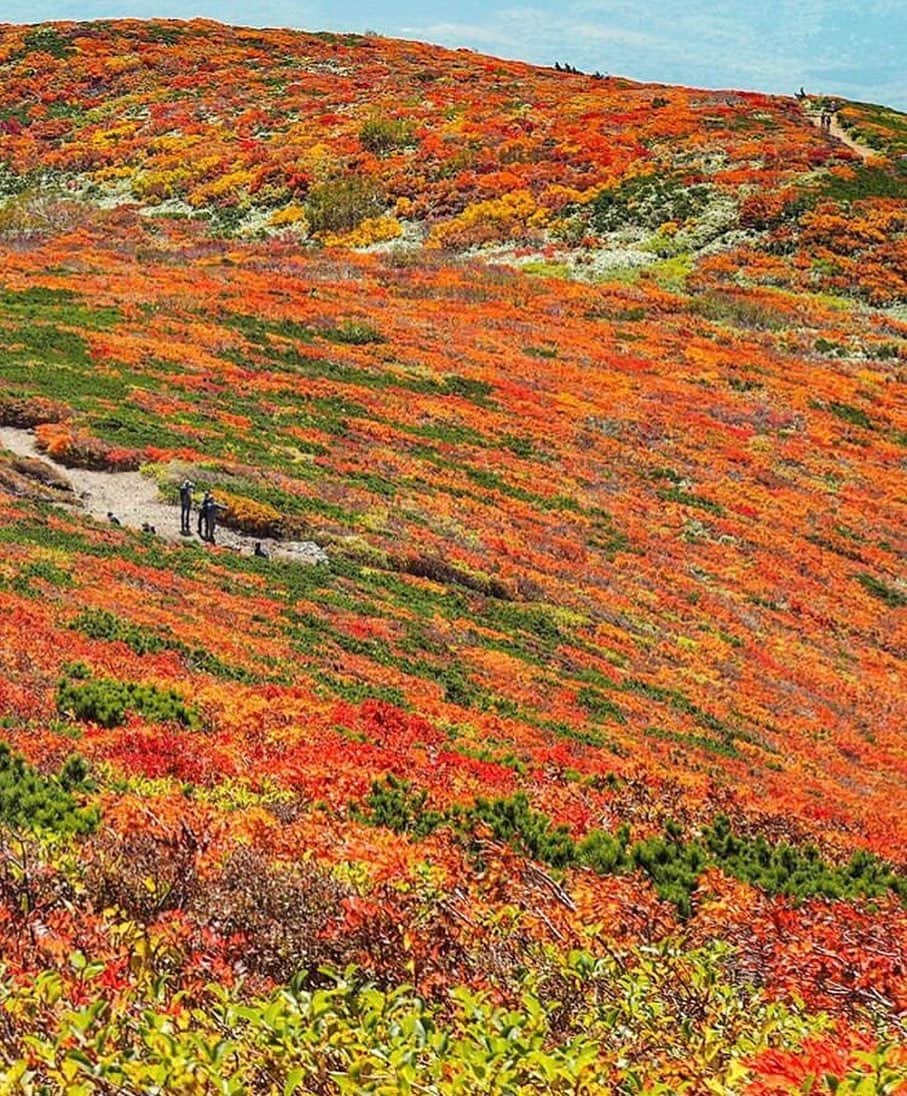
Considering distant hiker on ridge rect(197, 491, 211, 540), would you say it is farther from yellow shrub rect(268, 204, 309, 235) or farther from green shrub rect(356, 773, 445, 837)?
yellow shrub rect(268, 204, 309, 235)

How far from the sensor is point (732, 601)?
3228 cm

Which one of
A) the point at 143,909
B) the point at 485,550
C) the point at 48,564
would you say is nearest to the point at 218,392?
the point at 485,550

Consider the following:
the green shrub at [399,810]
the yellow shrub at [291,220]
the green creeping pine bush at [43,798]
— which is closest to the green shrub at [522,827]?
the green shrub at [399,810]

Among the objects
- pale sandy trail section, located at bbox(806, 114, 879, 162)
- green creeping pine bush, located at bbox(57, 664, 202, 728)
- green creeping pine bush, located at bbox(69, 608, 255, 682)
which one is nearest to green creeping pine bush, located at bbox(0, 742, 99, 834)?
green creeping pine bush, located at bbox(57, 664, 202, 728)

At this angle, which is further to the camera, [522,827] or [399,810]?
[399,810]

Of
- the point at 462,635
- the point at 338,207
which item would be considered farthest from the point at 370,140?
the point at 462,635

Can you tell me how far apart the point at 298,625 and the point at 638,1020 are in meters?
16.2

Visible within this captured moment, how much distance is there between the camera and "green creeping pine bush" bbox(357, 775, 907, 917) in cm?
1077

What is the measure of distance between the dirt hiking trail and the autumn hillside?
1.32 feet

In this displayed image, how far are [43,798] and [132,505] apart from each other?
67.0 ft

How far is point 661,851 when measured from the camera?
1103 cm

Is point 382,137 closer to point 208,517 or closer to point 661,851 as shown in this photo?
point 208,517

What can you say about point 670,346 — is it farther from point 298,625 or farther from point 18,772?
point 18,772

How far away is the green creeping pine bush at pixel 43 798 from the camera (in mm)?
9703
